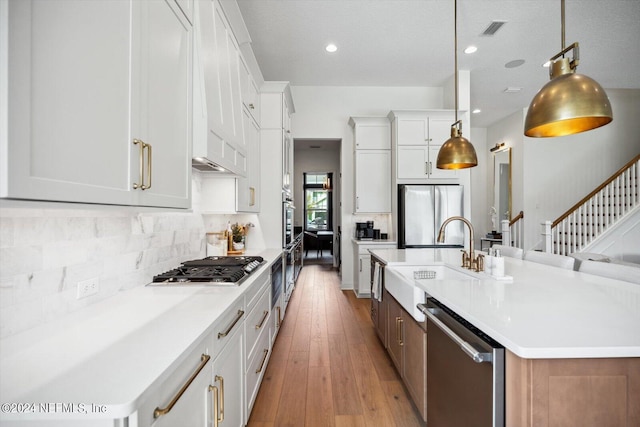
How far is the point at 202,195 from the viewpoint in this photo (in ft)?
8.39

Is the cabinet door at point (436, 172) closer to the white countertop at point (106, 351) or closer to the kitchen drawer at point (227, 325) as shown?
the kitchen drawer at point (227, 325)

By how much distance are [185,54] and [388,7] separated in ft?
8.23

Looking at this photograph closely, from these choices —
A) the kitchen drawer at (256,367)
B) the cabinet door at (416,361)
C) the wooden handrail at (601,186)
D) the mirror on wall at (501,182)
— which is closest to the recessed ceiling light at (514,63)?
the wooden handrail at (601,186)

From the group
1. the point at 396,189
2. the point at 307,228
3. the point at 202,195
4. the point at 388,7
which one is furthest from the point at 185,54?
the point at 307,228

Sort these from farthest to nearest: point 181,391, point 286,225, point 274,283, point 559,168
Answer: point 559,168 < point 286,225 < point 274,283 < point 181,391

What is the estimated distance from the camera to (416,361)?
5.91 feet

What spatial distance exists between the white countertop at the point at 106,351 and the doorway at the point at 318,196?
6583mm

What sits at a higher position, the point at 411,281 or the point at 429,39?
the point at 429,39

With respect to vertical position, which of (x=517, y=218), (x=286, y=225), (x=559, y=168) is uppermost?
(x=559, y=168)

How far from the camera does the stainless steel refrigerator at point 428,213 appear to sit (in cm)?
445

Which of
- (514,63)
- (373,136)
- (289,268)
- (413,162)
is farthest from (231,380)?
(514,63)

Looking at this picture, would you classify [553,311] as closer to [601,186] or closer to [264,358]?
[264,358]

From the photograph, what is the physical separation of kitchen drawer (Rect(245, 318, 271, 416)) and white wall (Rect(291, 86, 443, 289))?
2.92 metres

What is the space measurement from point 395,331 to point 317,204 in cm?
734
